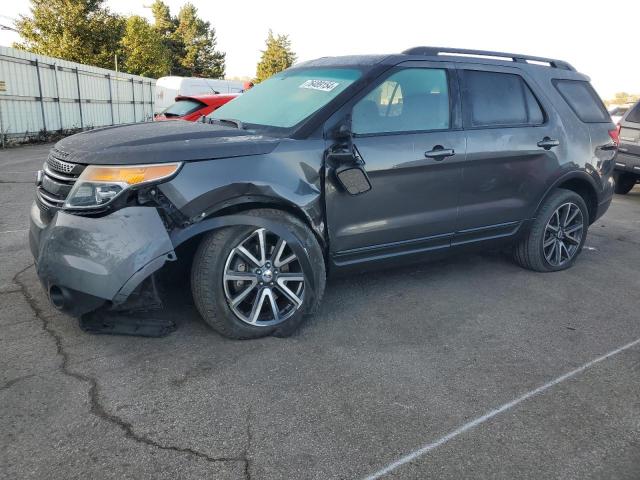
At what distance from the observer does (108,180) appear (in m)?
2.92

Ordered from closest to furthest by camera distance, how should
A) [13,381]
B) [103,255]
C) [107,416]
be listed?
1. [107,416]
2. [13,381]
3. [103,255]

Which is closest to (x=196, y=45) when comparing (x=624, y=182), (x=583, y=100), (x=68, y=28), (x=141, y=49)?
(x=141, y=49)

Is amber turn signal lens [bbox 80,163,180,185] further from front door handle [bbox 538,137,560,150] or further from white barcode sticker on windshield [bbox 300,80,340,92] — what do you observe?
front door handle [bbox 538,137,560,150]

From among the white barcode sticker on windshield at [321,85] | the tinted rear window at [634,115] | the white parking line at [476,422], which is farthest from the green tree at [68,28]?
the white parking line at [476,422]

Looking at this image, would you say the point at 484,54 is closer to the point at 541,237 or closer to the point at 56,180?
the point at 541,237

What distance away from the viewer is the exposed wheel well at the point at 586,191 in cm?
498

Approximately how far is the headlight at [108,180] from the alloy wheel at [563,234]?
11.4 ft

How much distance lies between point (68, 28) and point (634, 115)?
2959 cm

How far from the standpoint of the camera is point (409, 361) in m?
3.18

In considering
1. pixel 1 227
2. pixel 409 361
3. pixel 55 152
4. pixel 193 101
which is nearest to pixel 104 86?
pixel 193 101

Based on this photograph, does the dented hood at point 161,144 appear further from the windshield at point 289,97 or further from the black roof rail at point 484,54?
the black roof rail at point 484,54

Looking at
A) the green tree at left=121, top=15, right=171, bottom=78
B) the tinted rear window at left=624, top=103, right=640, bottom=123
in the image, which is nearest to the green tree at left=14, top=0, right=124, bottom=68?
the green tree at left=121, top=15, right=171, bottom=78

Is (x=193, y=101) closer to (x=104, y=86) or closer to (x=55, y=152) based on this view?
(x=55, y=152)

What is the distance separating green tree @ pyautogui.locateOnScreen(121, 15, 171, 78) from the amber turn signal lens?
142ft
